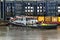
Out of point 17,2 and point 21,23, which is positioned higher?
point 17,2

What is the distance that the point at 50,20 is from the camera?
33938 millimetres

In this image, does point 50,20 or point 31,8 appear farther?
point 31,8

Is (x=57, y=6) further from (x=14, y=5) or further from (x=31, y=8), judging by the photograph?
(x=14, y=5)

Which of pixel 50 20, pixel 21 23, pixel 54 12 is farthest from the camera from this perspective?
pixel 54 12

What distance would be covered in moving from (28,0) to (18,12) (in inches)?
109

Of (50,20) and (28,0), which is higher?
(28,0)

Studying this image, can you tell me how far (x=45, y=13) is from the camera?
38094 millimetres

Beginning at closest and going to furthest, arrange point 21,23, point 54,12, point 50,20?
point 21,23
point 50,20
point 54,12

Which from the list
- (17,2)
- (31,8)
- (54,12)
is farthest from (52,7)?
(17,2)

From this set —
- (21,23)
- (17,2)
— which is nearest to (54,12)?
(17,2)

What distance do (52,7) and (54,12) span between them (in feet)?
3.24

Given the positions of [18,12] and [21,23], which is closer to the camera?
[21,23]

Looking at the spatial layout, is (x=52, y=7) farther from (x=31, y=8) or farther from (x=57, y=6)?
(x=31, y=8)

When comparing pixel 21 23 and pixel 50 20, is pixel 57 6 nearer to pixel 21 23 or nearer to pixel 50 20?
pixel 50 20
